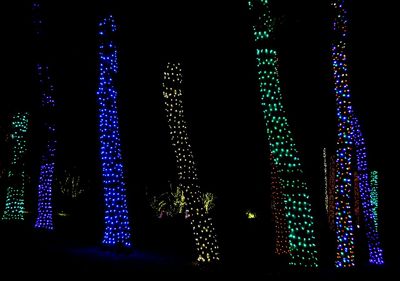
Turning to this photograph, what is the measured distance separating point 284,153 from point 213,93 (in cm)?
1258

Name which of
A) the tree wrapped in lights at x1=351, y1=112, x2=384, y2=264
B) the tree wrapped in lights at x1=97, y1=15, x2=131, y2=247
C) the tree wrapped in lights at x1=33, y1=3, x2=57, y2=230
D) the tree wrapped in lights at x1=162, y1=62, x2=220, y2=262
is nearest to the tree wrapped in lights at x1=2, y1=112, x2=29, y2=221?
the tree wrapped in lights at x1=33, y1=3, x2=57, y2=230

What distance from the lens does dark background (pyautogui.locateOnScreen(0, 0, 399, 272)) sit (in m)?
9.92

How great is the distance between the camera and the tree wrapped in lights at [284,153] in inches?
294

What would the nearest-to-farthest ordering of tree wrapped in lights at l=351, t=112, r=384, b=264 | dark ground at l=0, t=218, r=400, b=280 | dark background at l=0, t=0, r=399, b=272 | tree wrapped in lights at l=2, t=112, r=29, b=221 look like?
dark ground at l=0, t=218, r=400, b=280 < dark background at l=0, t=0, r=399, b=272 < tree wrapped in lights at l=351, t=112, r=384, b=264 < tree wrapped in lights at l=2, t=112, r=29, b=221

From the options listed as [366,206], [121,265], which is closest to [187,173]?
[121,265]

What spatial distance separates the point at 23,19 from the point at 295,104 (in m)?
9.34

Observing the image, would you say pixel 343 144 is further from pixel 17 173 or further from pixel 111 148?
pixel 17 173

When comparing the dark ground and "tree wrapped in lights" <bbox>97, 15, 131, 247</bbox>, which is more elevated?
"tree wrapped in lights" <bbox>97, 15, 131, 247</bbox>

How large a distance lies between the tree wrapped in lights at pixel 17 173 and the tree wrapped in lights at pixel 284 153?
26.8ft

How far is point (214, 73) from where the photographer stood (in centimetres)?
1709

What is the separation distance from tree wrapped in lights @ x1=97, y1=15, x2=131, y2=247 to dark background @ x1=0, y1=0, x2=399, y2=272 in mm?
795

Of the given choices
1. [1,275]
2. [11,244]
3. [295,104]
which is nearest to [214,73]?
[295,104]

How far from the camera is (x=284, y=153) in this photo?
7.68 m

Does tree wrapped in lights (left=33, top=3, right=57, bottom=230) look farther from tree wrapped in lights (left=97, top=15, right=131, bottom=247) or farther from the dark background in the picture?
tree wrapped in lights (left=97, top=15, right=131, bottom=247)
